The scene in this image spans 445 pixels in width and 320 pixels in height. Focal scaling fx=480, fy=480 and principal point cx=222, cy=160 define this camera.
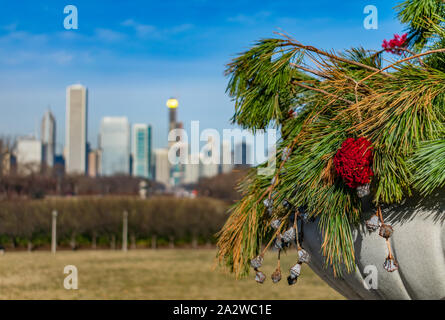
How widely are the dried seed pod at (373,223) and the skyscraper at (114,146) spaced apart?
103 metres

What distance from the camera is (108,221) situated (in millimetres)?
28703

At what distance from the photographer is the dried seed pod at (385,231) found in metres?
2.24

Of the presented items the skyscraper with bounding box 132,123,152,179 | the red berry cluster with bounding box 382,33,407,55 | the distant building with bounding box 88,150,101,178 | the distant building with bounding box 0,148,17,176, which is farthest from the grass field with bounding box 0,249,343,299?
the skyscraper with bounding box 132,123,152,179

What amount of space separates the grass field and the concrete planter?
10.1 meters

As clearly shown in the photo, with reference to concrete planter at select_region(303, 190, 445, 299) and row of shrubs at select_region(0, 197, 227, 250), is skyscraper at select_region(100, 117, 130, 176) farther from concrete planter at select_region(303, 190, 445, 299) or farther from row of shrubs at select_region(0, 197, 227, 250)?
concrete planter at select_region(303, 190, 445, 299)

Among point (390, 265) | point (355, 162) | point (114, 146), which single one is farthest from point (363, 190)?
point (114, 146)

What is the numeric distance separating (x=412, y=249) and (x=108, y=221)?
2766 cm

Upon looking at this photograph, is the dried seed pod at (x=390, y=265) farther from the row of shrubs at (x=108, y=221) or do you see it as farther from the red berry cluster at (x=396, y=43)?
the row of shrubs at (x=108, y=221)

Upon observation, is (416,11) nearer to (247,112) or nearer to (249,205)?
(247,112)

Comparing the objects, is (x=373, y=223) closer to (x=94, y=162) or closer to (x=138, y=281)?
Result: (x=138, y=281)

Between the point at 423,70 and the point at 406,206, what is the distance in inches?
29.9

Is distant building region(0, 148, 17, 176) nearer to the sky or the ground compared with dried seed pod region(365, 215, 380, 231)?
nearer to the sky

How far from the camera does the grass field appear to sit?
42.6ft
